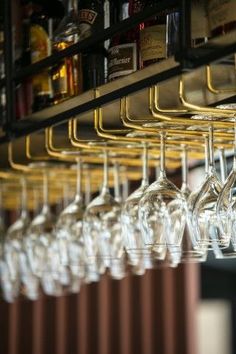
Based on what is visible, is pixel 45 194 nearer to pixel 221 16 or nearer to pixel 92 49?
pixel 92 49

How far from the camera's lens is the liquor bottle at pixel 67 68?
6.61ft

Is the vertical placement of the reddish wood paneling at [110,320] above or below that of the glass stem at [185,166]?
below

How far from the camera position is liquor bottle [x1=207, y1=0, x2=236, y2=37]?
1522mm

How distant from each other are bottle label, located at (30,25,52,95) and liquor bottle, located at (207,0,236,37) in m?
0.70

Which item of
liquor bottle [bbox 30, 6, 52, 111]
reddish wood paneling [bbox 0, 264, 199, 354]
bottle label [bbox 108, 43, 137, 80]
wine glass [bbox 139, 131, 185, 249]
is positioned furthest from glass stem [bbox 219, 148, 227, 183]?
reddish wood paneling [bbox 0, 264, 199, 354]

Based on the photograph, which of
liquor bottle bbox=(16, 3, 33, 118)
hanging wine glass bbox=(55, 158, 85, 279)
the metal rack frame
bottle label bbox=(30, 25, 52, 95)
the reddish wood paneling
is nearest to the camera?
the metal rack frame

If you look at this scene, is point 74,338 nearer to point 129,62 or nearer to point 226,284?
point 226,284

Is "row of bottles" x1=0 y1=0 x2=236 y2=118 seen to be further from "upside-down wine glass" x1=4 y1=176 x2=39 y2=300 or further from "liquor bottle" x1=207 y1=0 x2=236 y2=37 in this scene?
"upside-down wine glass" x1=4 y1=176 x2=39 y2=300

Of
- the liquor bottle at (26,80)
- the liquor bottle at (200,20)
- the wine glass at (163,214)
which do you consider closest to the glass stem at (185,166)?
the wine glass at (163,214)

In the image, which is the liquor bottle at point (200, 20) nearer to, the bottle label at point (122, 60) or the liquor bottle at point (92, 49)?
the bottle label at point (122, 60)

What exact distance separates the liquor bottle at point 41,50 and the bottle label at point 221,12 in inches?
27.4

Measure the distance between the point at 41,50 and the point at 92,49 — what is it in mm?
261

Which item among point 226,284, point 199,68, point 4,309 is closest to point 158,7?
point 199,68

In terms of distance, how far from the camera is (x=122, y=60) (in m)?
1.74
